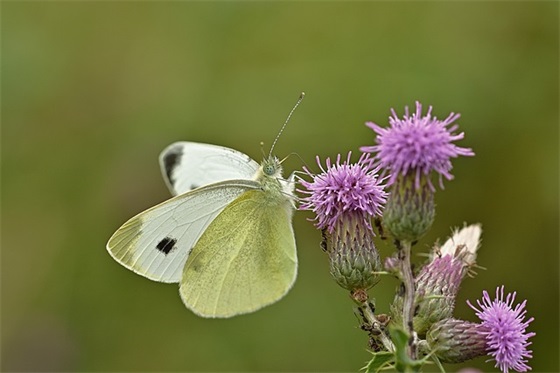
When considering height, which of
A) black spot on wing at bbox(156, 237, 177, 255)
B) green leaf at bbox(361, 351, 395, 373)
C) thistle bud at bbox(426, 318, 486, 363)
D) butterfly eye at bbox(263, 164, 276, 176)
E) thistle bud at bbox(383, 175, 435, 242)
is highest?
thistle bud at bbox(383, 175, 435, 242)

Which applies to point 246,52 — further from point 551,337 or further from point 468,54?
point 551,337

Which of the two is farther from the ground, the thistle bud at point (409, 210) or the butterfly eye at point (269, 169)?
the thistle bud at point (409, 210)

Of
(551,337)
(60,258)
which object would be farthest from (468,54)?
(60,258)

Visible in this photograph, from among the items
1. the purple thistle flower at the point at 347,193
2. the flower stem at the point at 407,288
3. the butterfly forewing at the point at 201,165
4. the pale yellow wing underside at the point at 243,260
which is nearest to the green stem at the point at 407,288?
the flower stem at the point at 407,288

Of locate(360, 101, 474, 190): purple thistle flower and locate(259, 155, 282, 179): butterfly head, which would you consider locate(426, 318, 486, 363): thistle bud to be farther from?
locate(259, 155, 282, 179): butterfly head

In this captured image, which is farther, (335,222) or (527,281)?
(527,281)

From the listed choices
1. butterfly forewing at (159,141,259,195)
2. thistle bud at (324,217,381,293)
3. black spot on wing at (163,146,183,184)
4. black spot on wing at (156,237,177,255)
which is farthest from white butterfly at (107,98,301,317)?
black spot on wing at (163,146,183,184)

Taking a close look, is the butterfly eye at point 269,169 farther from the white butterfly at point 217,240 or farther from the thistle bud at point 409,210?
A: the thistle bud at point 409,210
